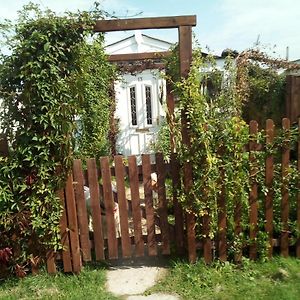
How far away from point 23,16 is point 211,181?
87.7 inches

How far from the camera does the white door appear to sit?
9.41m

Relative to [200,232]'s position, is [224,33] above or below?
above

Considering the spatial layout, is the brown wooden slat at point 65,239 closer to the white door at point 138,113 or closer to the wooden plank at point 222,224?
the wooden plank at point 222,224

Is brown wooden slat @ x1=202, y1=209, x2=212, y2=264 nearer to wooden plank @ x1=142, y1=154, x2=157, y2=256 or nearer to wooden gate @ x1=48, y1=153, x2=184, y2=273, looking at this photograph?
wooden gate @ x1=48, y1=153, x2=184, y2=273

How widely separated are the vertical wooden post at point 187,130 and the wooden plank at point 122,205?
606 mm

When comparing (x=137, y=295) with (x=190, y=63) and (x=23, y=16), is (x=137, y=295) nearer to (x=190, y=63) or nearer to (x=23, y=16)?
(x=190, y=63)

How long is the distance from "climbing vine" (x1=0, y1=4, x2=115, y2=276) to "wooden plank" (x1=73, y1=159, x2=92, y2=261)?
109mm

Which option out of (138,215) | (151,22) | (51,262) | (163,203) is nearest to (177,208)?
(163,203)

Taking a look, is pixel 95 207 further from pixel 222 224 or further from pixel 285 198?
pixel 285 198

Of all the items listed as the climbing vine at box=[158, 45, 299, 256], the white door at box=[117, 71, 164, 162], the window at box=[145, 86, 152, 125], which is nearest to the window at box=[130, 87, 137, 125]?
the white door at box=[117, 71, 164, 162]

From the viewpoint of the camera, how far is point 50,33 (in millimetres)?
2785

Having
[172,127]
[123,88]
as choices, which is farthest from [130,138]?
[172,127]

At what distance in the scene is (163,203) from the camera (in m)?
3.23

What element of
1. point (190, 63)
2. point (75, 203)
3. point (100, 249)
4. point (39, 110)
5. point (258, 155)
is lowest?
point (100, 249)
